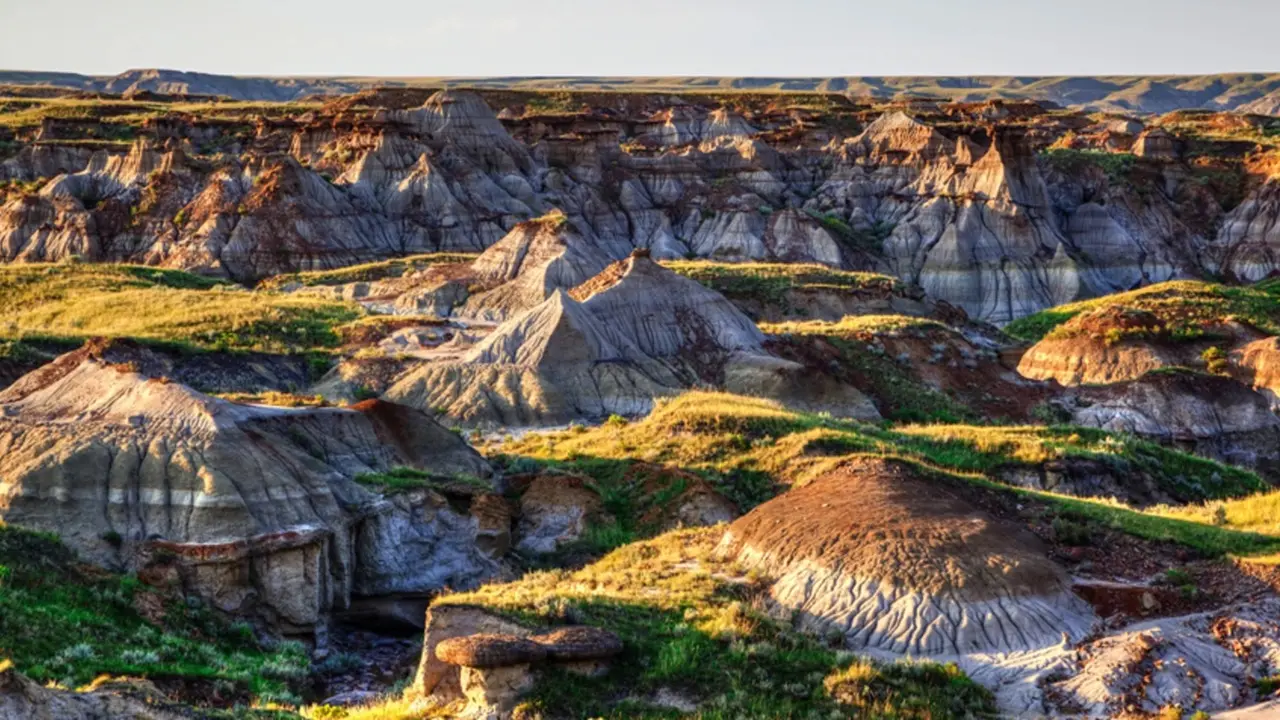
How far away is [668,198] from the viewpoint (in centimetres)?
11381

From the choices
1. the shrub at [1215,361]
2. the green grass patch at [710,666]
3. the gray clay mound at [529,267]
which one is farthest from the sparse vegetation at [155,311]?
the green grass patch at [710,666]

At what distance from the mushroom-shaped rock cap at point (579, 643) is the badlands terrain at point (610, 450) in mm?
63

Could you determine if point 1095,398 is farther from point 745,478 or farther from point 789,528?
point 789,528

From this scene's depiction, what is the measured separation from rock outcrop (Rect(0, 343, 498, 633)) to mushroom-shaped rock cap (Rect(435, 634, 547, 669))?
349 inches

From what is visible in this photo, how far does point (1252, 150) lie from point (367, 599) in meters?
114

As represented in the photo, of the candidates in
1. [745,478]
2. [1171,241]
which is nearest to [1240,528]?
[745,478]

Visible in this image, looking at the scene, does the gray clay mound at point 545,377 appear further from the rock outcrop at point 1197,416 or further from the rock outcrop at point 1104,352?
the rock outcrop at point 1104,352

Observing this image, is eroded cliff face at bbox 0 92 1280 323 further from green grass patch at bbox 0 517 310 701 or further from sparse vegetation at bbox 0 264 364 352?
green grass patch at bbox 0 517 310 701

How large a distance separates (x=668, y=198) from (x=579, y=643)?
3745 inches

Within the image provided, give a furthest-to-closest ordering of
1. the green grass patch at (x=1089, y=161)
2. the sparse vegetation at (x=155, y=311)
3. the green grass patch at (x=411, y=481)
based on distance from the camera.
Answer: the green grass patch at (x=1089, y=161) → the sparse vegetation at (x=155, y=311) → the green grass patch at (x=411, y=481)

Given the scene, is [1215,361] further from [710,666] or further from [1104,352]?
[710,666]

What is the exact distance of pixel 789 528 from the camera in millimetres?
25188

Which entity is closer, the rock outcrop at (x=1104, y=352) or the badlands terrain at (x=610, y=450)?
the badlands terrain at (x=610, y=450)

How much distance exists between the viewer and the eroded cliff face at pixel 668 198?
95938 millimetres
